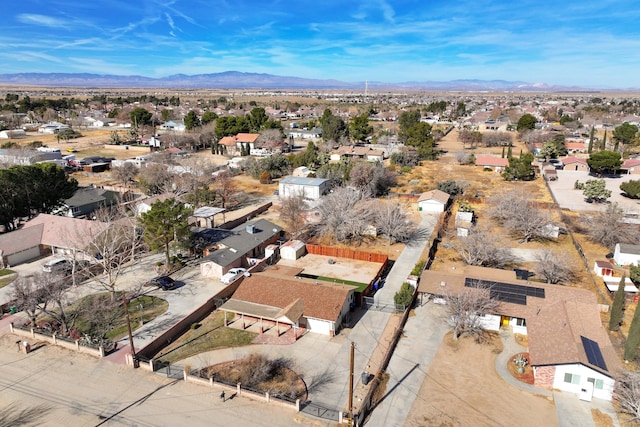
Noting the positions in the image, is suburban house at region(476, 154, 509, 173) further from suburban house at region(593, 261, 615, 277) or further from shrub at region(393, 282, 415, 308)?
shrub at region(393, 282, 415, 308)

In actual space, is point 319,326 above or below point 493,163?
below

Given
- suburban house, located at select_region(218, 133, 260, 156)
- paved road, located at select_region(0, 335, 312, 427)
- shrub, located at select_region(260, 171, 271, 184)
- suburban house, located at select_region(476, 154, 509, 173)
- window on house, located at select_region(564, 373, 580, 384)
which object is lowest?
paved road, located at select_region(0, 335, 312, 427)

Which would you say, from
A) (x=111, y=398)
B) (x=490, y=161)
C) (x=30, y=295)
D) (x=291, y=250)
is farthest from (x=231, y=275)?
(x=490, y=161)

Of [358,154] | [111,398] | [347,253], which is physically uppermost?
[358,154]

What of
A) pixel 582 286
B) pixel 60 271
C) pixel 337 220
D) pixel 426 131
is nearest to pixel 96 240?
pixel 60 271

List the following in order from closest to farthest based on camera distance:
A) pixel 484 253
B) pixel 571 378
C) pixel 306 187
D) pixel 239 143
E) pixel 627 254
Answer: pixel 571 378 → pixel 484 253 → pixel 627 254 → pixel 306 187 → pixel 239 143

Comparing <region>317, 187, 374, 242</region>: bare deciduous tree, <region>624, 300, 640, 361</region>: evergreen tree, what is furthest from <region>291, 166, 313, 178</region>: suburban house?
<region>624, 300, 640, 361</region>: evergreen tree

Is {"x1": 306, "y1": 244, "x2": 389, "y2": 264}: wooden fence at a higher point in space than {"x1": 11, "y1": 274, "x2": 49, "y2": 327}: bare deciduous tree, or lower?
lower

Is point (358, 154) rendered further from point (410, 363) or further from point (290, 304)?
point (410, 363)
